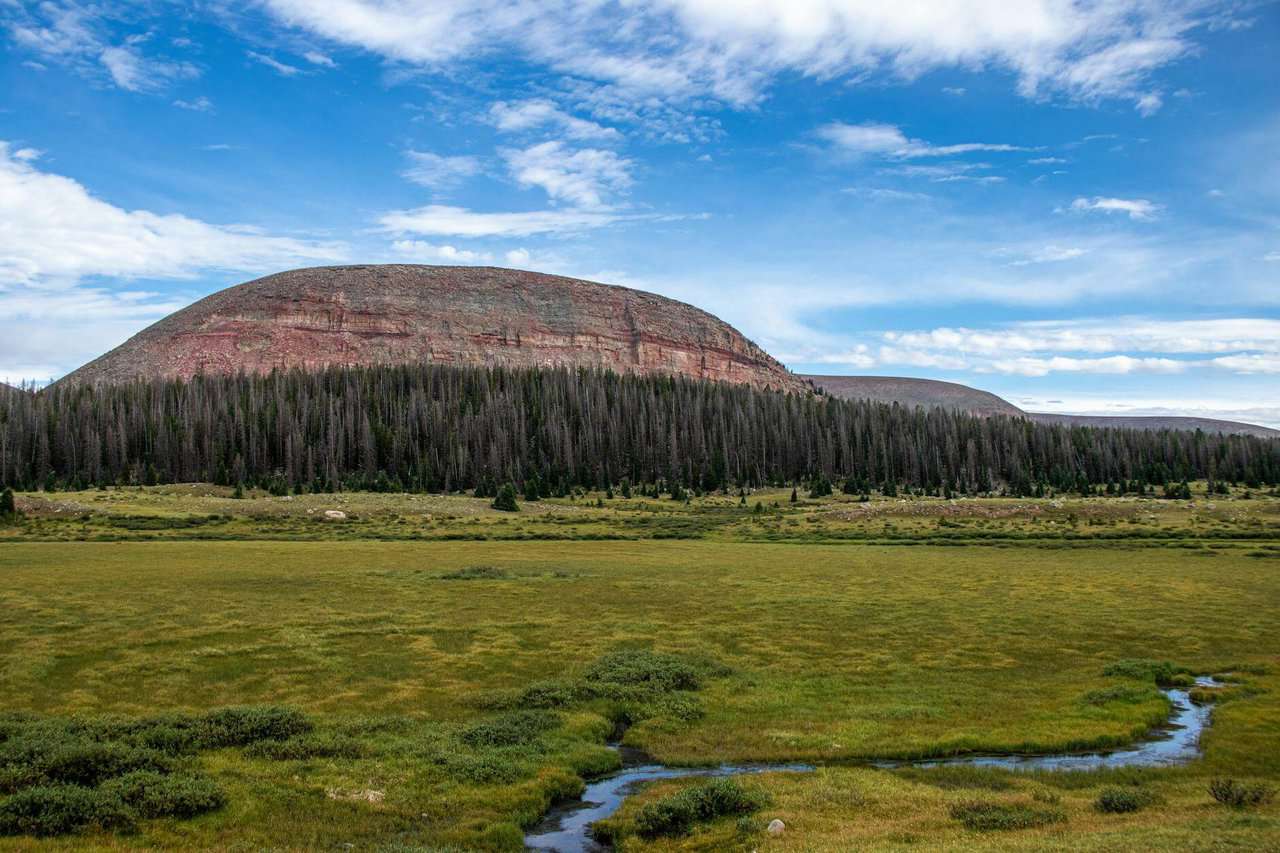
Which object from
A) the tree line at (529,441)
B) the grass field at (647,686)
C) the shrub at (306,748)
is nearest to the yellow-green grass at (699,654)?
the grass field at (647,686)

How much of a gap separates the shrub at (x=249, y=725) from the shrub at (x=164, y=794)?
212 cm

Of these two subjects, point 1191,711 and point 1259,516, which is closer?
point 1191,711

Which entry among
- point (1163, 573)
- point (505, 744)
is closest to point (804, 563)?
point (1163, 573)

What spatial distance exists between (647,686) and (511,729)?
431 cm

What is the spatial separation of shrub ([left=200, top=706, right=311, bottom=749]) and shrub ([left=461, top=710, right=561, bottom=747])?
124 inches

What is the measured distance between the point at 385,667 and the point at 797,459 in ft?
406

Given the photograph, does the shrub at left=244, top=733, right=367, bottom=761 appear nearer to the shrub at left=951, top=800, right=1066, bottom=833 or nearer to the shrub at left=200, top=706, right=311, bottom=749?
the shrub at left=200, top=706, right=311, bottom=749

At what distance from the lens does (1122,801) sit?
1257 cm

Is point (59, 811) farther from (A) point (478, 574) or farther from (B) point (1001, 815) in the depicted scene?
(A) point (478, 574)

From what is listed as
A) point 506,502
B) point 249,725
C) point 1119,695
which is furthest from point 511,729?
point 506,502

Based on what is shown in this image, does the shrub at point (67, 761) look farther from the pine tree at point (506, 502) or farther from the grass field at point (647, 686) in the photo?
the pine tree at point (506, 502)

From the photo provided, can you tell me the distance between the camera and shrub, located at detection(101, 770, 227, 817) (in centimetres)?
1242

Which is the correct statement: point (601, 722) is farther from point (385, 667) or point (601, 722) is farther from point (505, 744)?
point (385, 667)

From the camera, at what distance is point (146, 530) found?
61.1 m
